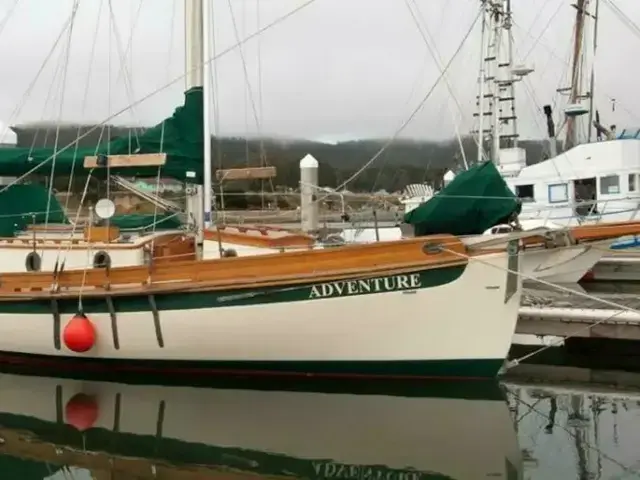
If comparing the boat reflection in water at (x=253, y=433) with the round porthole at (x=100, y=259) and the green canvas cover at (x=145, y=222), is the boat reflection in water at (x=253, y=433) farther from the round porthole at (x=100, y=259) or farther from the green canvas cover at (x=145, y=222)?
the green canvas cover at (x=145, y=222)

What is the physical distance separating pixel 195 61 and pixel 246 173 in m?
1.76

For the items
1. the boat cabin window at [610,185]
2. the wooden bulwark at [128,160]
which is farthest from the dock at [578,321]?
the boat cabin window at [610,185]

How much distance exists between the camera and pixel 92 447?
285 inches

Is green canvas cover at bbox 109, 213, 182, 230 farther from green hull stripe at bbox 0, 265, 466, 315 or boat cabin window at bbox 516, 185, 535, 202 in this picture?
boat cabin window at bbox 516, 185, 535, 202

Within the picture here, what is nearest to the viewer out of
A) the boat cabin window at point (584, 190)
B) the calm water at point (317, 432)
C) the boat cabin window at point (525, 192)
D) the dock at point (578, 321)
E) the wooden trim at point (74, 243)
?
the calm water at point (317, 432)

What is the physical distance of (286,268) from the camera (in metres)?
8.48

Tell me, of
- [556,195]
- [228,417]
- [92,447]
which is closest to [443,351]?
[228,417]

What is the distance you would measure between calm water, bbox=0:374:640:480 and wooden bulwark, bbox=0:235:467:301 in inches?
54.7

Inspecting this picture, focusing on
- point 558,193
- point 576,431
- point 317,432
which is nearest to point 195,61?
point 317,432

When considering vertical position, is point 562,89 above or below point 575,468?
above

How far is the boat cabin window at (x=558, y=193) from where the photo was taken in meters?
21.8

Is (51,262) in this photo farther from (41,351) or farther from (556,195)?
(556,195)

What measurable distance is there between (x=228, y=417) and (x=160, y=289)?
1777 millimetres

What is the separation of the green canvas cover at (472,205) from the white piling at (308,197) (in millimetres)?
Answer: 3578
